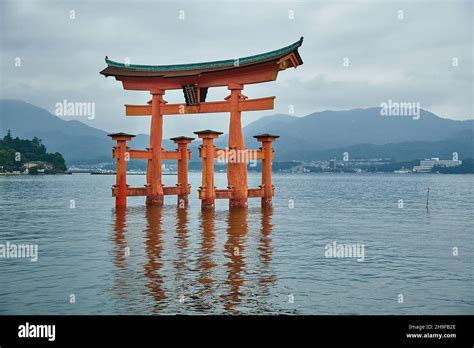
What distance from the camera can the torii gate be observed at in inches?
1171

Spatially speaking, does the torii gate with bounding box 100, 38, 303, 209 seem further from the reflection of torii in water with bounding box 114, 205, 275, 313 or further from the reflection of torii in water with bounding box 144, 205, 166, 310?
the reflection of torii in water with bounding box 144, 205, 166, 310

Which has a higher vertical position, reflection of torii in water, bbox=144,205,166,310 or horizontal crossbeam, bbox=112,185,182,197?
horizontal crossbeam, bbox=112,185,182,197

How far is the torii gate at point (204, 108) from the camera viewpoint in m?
29.7

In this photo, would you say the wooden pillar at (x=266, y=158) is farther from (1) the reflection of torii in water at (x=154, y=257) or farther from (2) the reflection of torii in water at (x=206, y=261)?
(1) the reflection of torii in water at (x=154, y=257)

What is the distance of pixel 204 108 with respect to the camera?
107ft

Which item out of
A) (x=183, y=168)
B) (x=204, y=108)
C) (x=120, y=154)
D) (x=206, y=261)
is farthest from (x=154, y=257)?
(x=183, y=168)

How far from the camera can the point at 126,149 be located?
32.2 m

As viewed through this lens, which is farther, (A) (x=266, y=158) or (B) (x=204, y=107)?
(A) (x=266, y=158)

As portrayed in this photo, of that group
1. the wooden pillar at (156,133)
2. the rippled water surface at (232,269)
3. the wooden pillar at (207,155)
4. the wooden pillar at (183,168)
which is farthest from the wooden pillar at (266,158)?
the wooden pillar at (156,133)

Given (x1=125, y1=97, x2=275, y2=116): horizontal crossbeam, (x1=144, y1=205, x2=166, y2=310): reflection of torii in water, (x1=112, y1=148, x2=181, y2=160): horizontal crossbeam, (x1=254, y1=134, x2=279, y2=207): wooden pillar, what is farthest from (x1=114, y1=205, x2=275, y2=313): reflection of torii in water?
(x1=125, y1=97, x2=275, y2=116): horizontal crossbeam

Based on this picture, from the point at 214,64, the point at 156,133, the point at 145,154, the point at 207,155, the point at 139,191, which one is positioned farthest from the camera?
the point at 156,133

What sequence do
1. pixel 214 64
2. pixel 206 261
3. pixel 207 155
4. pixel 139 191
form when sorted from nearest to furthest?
pixel 206 261
pixel 207 155
pixel 214 64
pixel 139 191

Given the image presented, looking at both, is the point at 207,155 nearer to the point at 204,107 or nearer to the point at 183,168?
the point at 204,107
